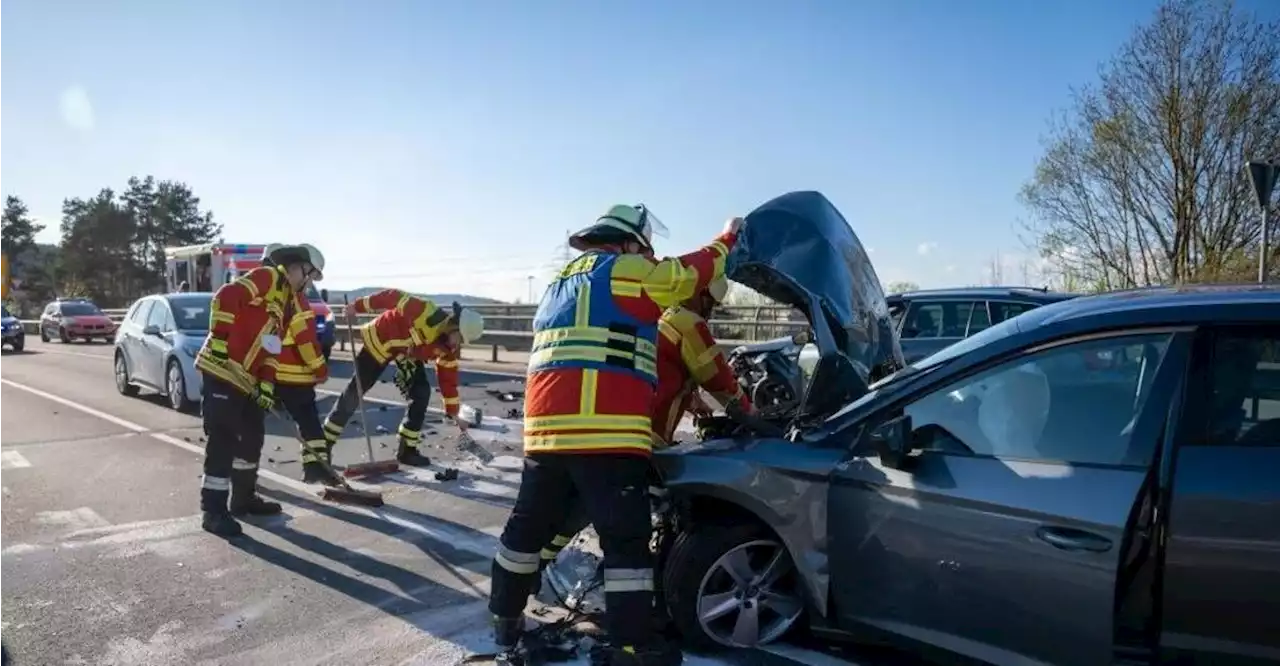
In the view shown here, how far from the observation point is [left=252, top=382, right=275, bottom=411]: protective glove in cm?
637

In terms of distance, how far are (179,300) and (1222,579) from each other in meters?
12.4

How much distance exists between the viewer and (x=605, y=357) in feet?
11.4

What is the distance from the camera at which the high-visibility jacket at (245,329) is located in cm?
627

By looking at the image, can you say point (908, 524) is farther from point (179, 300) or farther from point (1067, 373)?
point (179, 300)

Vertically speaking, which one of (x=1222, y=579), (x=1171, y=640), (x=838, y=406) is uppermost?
(x=838, y=406)

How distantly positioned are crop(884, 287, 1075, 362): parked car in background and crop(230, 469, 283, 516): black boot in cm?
594

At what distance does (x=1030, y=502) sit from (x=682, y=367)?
241 centimetres

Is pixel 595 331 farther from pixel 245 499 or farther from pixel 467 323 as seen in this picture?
pixel 467 323

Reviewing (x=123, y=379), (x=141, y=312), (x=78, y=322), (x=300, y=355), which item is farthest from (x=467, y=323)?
→ (x=78, y=322)

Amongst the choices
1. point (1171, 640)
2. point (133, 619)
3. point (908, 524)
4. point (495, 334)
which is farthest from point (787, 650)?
point (495, 334)

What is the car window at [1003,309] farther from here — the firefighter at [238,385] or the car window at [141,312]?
the car window at [141,312]

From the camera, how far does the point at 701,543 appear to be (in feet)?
12.3

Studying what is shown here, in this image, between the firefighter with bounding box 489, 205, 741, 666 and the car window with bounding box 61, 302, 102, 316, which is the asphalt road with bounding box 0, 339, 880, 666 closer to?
the firefighter with bounding box 489, 205, 741, 666

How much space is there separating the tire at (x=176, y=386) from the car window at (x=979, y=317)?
9.24 m
